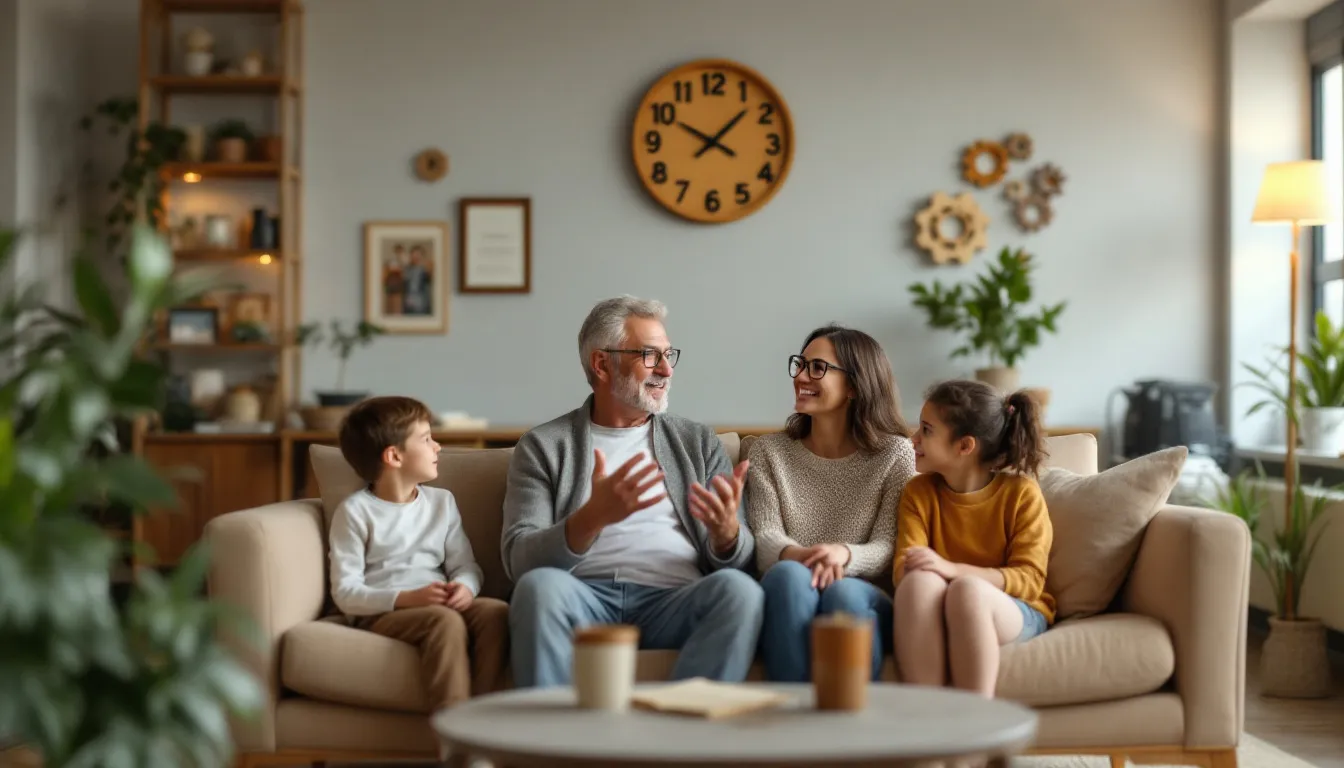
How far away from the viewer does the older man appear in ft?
8.51

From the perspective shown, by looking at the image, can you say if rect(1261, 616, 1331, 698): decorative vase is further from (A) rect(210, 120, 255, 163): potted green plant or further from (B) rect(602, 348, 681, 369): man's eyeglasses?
(A) rect(210, 120, 255, 163): potted green plant

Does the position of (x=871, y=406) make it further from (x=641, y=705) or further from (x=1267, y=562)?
(x=1267, y=562)

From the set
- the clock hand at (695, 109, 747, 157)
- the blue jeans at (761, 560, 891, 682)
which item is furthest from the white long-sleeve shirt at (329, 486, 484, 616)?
the clock hand at (695, 109, 747, 157)

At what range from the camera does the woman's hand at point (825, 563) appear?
9.00ft

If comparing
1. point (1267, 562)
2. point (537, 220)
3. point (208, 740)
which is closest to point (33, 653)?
point (208, 740)

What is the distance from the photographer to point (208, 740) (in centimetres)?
144

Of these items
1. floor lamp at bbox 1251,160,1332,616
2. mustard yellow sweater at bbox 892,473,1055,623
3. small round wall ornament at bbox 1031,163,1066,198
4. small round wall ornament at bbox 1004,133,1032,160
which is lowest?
mustard yellow sweater at bbox 892,473,1055,623

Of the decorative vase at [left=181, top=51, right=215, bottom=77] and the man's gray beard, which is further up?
the decorative vase at [left=181, top=51, right=215, bottom=77]

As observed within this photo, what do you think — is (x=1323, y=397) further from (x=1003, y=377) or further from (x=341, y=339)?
(x=341, y=339)

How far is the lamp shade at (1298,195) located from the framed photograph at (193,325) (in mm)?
3734

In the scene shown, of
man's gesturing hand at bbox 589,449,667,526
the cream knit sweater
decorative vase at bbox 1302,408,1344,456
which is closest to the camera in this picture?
man's gesturing hand at bbox 589,449,667,526

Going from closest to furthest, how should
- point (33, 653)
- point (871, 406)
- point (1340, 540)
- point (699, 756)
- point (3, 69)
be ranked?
1. point (33, 653)
2. point (699, 756)
3. point (871, 406)
4. point (1340, 540)
5. point (3, 69)

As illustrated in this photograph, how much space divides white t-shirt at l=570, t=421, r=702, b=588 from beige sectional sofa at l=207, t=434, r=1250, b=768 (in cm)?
24

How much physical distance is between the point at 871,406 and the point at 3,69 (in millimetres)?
3746
